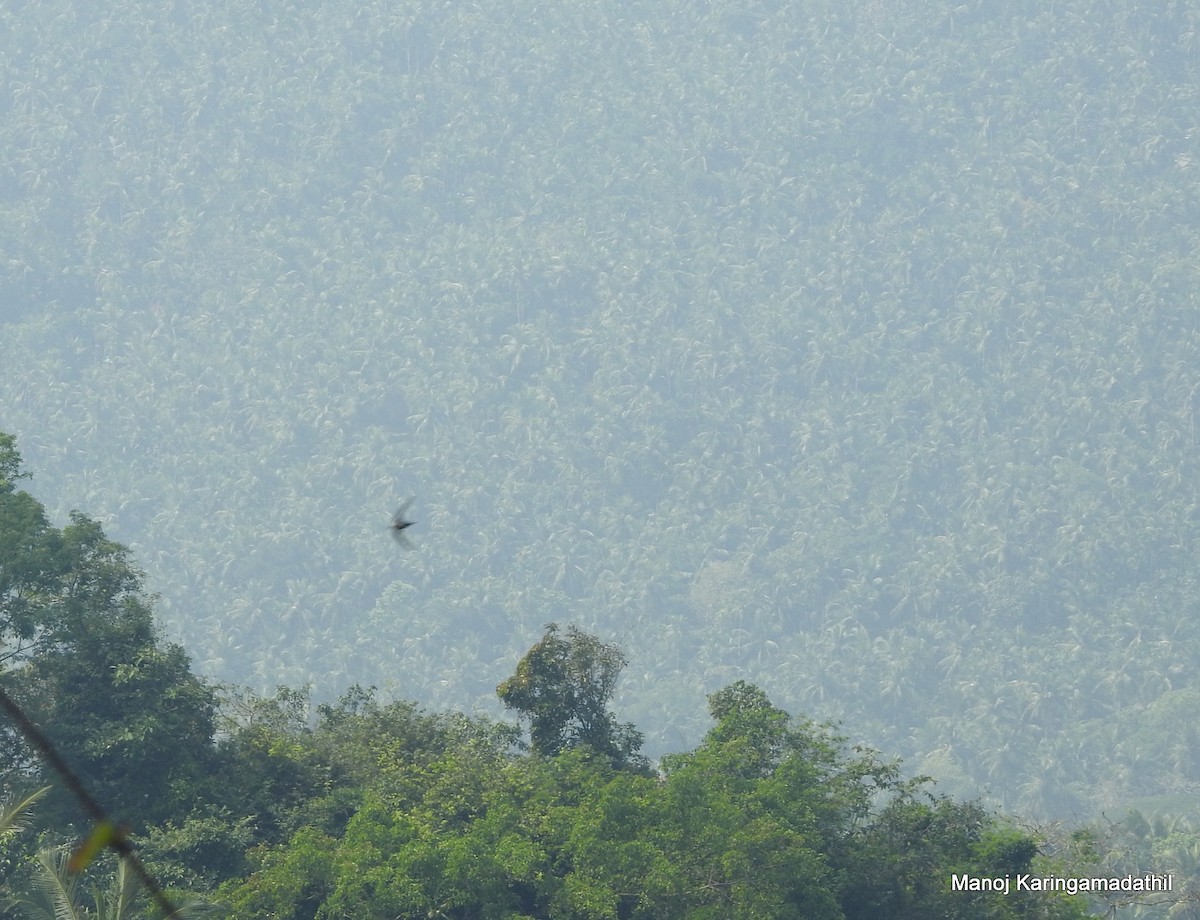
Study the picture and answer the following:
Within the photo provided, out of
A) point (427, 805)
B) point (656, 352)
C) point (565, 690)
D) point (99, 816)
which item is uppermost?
point (656, 352)

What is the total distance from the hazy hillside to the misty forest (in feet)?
1.07

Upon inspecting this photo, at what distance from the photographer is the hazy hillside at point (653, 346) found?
102938 mm

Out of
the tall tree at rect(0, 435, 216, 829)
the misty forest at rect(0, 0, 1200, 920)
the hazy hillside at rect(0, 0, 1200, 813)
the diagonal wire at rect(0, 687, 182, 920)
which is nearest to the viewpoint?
the diagonal wire at rect(0, 687, 182, 920)

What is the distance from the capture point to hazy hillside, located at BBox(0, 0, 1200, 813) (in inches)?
4053

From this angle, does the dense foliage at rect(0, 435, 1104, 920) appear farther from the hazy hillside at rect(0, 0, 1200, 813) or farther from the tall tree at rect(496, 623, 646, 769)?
the hazy hillside at rect(0, 0, 1200, 813)

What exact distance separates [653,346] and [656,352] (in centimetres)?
82

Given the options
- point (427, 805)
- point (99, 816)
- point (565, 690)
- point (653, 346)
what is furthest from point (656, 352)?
point (99, 816)

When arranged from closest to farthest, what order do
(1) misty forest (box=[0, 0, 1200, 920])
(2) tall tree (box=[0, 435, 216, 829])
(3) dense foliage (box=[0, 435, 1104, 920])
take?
(3) dense foliage (box=[0, 435, 1104, 920]) < (2) tall tree (box=[0, 435, 216, 829]) < (1) misty forest (box=[0, 0, 1200, 920])

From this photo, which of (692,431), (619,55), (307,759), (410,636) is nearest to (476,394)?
(692,431)

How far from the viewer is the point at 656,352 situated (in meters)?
125

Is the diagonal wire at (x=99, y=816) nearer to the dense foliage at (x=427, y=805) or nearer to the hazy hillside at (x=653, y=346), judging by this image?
the dense foliage at (x=427, y=805)

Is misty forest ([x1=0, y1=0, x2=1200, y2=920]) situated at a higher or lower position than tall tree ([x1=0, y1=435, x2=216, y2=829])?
higher

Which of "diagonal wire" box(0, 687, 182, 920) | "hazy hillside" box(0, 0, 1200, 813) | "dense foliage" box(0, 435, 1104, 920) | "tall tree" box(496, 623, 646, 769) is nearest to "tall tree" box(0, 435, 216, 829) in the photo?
"dense foliage" box(0, 435, 1104, 920)

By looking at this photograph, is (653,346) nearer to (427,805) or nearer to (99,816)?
(427,805)
